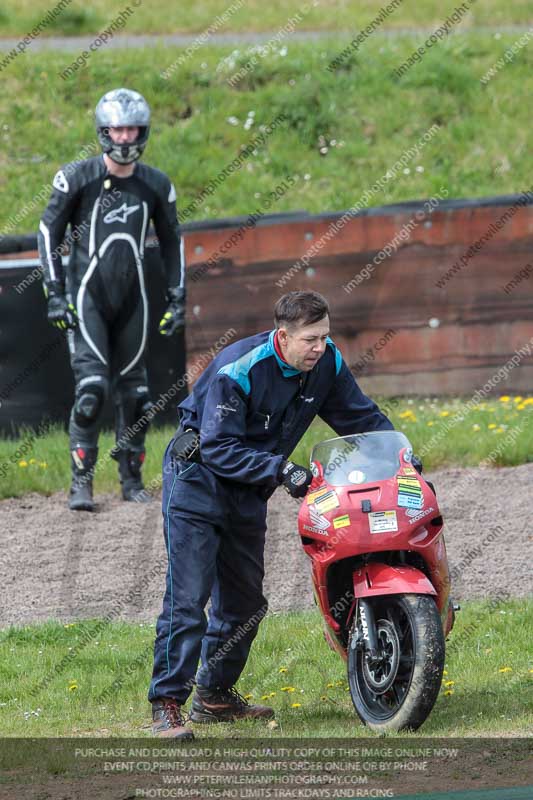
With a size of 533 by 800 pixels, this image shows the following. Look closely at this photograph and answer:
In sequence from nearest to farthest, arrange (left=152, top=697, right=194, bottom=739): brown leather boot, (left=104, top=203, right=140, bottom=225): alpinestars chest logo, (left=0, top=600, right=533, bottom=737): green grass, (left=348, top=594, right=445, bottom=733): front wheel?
(left=348, top=594, right=445, bottom=733): front wheel
(left=152, top=697, right=194, bottom=739): brown leather boot
(left=0, top=600, right=533, bottom=737): green grass
(left=104, top=203, right=140, bottom=225): alpinestars chest logo

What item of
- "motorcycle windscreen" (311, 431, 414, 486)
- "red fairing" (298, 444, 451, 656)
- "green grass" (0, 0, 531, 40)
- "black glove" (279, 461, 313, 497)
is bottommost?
"red fairing" (298, 444, 451, 656)

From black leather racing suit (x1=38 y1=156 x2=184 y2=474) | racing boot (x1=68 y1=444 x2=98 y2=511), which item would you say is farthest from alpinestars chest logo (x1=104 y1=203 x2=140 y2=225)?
racing boot (x1=68 y1=444 x2=98 y2=511)

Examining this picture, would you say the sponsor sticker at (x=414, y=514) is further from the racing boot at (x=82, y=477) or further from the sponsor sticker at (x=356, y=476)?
the racing boot at (x=82, y=477)

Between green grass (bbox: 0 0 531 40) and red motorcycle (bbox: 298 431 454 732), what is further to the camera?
green grass (bbox: 0 0 531 40)

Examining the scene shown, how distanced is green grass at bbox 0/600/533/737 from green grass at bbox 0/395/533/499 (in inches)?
118

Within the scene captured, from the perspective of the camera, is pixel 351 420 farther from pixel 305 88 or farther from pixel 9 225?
pixel 305 88

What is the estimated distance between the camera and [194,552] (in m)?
5.98

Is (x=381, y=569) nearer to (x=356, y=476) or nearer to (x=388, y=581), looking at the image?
(x=388, y=581)

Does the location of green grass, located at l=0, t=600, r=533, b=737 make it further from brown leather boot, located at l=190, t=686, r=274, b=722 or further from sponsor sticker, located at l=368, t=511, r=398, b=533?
sponsor sticker, located at l=368, t=511, r=398, b=533

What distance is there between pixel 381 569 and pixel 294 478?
0.53 m

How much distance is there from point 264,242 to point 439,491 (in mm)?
2963

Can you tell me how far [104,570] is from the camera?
898 centimetres

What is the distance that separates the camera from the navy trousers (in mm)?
5973

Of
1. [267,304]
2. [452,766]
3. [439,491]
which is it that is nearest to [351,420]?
[452,766]
